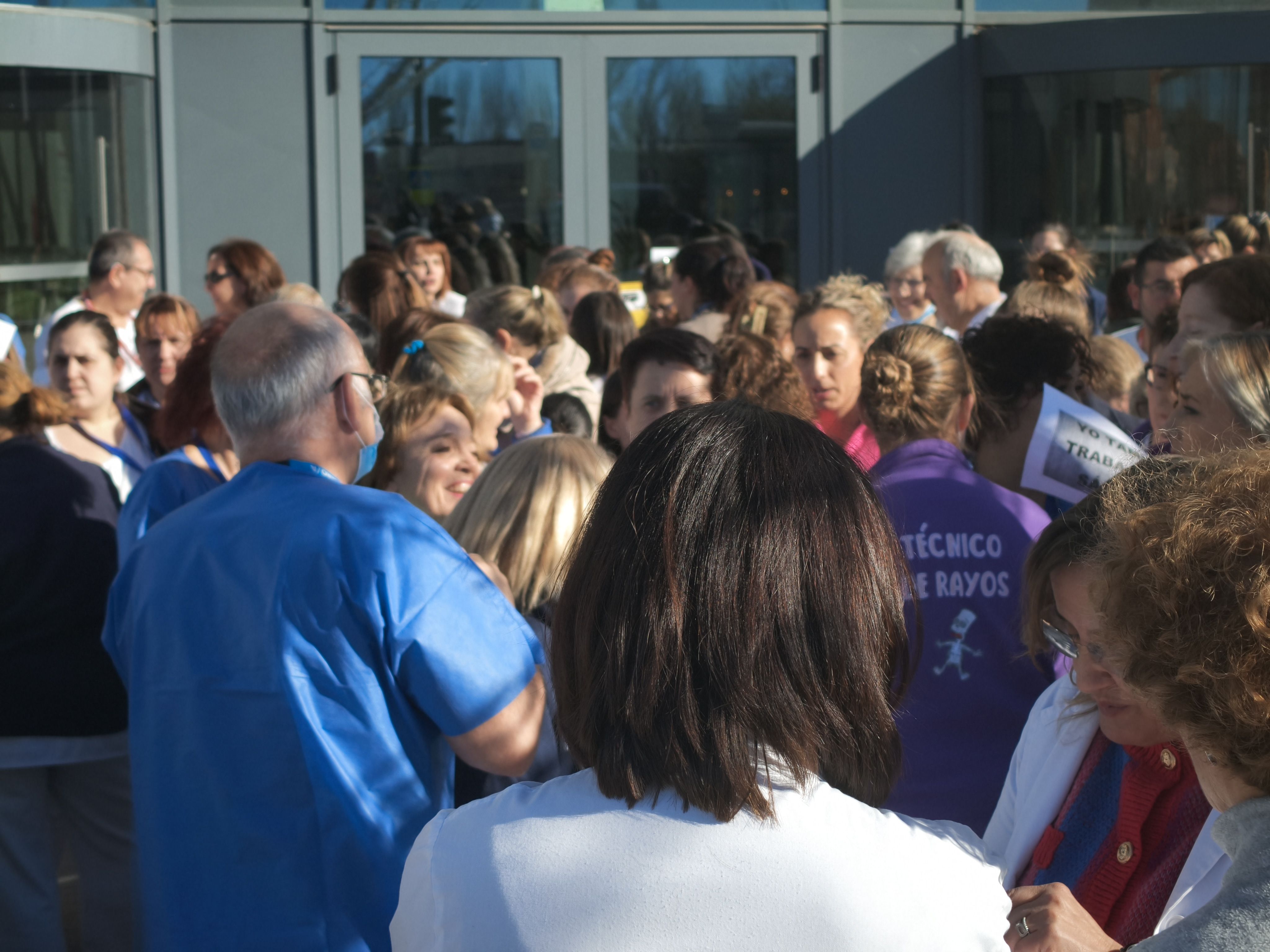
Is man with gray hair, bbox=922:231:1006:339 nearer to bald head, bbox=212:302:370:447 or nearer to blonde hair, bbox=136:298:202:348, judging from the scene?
blonde hair, bbox=136:298:202:348

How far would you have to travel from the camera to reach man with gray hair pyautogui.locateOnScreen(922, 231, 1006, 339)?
6.00 metres

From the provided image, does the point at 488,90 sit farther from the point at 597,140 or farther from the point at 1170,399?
the point at 1170,399

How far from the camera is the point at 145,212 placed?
9.20 meters

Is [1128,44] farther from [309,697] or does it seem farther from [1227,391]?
[309,697]

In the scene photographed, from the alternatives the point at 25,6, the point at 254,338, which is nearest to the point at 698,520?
the point at 254,338

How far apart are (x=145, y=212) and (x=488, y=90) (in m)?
2.77

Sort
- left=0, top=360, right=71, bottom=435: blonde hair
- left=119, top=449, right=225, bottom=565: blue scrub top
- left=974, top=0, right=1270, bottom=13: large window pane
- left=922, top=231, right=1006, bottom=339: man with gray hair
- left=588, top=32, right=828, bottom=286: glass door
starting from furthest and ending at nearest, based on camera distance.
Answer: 1. left=974, top=0, right=1270, bottom=13: large window pane
2. left=588, top=32, right=828, bottom=286: glass door
3. left=922, top=231, right=1006, bottom=339: man with gray hair
4. left=0, top=360, right=71, bottom=435: blonde hair
5. left=119, top=449, right=225, bottom=565: blue scrub top

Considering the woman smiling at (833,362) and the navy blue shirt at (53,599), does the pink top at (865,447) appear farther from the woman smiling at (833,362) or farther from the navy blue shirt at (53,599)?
the navy blue shirt at (53,599)

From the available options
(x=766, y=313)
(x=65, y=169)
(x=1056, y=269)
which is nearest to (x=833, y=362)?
(x=766, y=313)

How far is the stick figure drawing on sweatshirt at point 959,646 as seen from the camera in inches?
106

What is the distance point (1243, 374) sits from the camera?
8.54 feet

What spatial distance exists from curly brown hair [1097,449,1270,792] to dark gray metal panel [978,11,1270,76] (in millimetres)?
9449

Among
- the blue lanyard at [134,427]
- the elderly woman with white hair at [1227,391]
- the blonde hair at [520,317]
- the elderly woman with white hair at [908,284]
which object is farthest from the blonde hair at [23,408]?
the elderly woman with white hair at [908,284]

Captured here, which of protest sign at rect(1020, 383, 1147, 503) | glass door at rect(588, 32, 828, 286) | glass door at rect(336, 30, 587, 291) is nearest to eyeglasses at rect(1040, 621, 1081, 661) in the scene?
protest sign at rect(1020, 383, 1147, 503)
